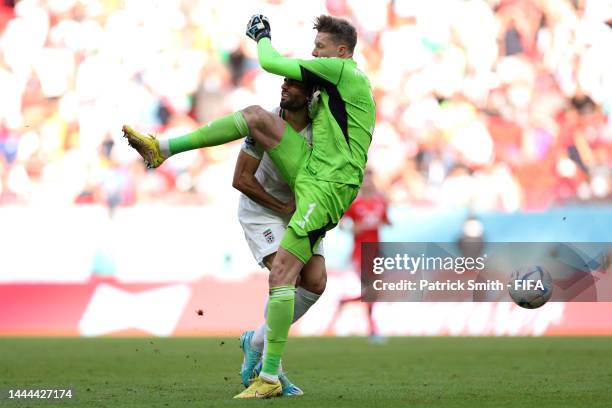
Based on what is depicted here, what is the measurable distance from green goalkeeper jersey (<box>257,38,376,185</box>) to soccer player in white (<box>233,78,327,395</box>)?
0.16 meters

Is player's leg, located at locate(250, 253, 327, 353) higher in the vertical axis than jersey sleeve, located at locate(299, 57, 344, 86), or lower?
lower

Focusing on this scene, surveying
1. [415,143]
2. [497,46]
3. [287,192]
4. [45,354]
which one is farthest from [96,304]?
[287,192]

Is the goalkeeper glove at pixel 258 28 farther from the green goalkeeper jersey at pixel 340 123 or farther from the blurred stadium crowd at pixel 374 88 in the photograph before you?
the blurred stadium crowd at pixel 374 88

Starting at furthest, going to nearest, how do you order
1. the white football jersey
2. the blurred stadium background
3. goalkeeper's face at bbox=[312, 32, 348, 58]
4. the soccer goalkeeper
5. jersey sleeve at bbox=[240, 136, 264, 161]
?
the blurred stadium background < the white football jersey < jersey sleeve at bbox=[240, 136, 264, 161] < goalkeeper's face at bbox=[312, 32, 348, 58] < the soccer goalkeeper

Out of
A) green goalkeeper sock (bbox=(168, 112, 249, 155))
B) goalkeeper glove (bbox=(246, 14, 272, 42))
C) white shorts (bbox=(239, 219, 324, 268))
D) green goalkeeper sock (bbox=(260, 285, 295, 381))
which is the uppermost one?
goalkeeper glove (bbox=(246, 14, 272, 42))

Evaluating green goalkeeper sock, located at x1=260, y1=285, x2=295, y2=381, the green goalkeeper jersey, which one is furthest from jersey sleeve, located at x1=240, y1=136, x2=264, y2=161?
green goalkeeper sock, located at x1=260, y1=285, x2=295, y2=381

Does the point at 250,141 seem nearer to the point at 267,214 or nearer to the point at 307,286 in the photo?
the point at 267,214

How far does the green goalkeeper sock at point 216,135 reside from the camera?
18.4 feet

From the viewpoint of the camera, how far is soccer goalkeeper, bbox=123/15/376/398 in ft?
18.4

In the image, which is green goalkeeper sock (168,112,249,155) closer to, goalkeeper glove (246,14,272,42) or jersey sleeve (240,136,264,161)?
jersey sleeve (240,136,264,161)

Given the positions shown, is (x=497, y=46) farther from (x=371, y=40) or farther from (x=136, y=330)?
(x=136, y=330)

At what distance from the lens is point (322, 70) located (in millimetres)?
5578

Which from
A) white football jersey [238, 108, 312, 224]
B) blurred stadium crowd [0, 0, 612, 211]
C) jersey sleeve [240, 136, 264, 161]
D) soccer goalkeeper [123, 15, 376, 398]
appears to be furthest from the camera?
blurred stadium crowd [0, 0, 612, 211]

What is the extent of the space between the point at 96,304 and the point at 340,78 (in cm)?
956
